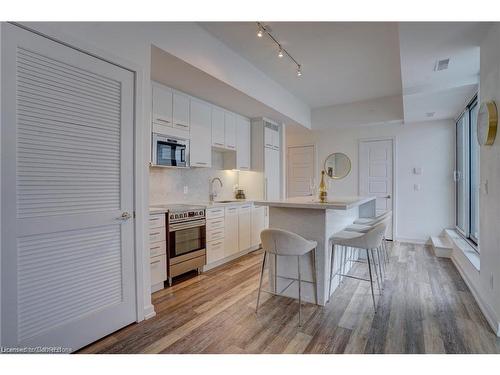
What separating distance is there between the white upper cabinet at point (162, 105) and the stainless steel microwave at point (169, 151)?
6.9 inches

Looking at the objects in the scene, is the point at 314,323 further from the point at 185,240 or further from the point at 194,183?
the point at 194,183

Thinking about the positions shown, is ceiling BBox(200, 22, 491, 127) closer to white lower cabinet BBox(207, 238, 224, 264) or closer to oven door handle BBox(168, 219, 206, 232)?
oven door handle BBox(168, 219, 206, 232)

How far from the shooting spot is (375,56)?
3330mm

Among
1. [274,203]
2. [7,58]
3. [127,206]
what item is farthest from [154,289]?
[7,58]

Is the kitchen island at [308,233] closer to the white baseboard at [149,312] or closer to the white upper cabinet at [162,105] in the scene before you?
the white baseboard at [149,312]

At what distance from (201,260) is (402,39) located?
10.3 feet

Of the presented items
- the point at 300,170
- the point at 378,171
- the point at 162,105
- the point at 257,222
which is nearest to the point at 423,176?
the point at 378,171

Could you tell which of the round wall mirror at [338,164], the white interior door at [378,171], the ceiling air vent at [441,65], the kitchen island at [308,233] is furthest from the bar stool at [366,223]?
the round wall mirror at [338,164]

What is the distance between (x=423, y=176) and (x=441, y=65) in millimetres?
2957

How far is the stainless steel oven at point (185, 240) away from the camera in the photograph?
310 cm

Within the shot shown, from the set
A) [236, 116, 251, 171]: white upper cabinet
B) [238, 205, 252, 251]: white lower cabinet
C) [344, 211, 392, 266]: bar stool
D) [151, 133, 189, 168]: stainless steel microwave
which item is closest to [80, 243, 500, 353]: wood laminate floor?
[344, 211, 392, 266]: bar stool

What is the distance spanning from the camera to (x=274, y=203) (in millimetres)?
2670

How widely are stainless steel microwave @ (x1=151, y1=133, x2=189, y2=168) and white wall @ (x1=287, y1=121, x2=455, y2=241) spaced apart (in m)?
3.93

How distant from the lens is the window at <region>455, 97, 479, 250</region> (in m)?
3.81
